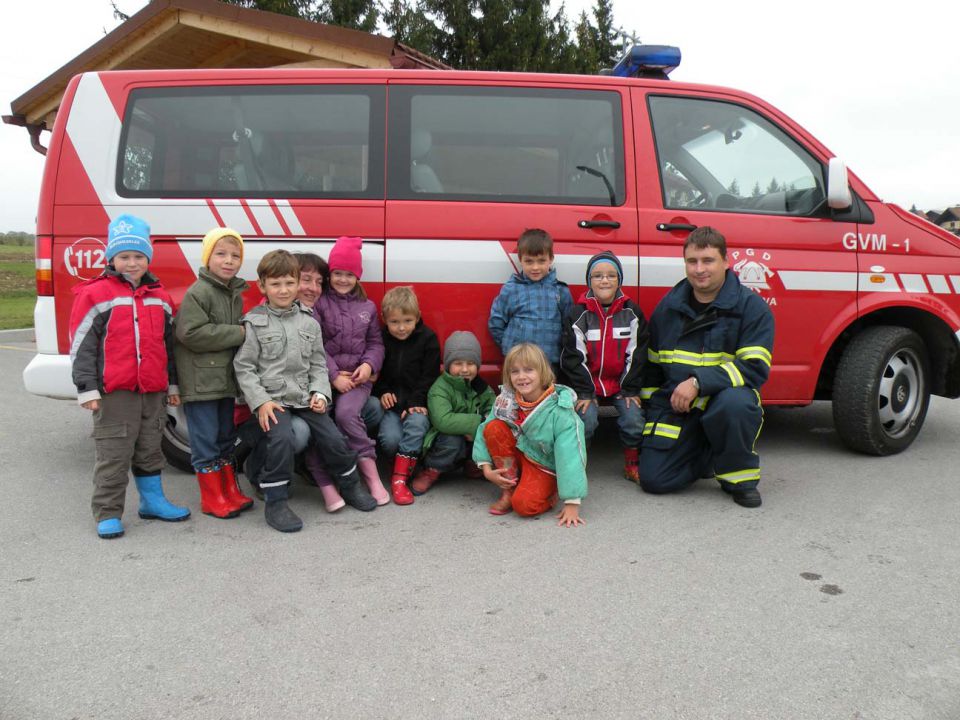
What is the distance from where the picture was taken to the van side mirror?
151 inches

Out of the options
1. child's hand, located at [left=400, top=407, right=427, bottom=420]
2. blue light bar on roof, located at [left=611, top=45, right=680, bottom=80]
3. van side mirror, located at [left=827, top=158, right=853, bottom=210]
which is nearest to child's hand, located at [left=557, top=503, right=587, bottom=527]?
child's hand, located at [left=400, top=407, right=427, bottom=420]

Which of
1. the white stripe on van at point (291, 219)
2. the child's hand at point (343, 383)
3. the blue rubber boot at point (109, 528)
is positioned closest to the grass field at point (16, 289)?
the white stripe on van at point (291, 219)

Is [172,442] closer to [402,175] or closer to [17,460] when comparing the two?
[17,460]

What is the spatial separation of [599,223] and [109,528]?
2.69 m

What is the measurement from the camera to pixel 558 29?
47.0ft

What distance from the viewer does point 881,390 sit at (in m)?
4.11

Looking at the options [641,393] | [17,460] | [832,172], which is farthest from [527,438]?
[17,460]

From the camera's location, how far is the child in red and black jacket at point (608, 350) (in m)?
3.65

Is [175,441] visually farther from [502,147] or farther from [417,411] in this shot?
[502,147]

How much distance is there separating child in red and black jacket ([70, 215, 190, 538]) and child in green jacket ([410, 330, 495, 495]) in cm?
126

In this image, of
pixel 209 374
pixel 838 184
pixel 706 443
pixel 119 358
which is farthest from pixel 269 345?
pixel 838 184

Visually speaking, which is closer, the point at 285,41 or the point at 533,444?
the point at 533,444

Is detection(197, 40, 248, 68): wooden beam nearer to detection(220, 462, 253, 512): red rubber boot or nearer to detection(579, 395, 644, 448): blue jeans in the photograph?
detection(220, 462, 253, 512): red rubber boot

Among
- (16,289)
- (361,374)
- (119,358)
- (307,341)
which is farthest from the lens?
(16,289)
